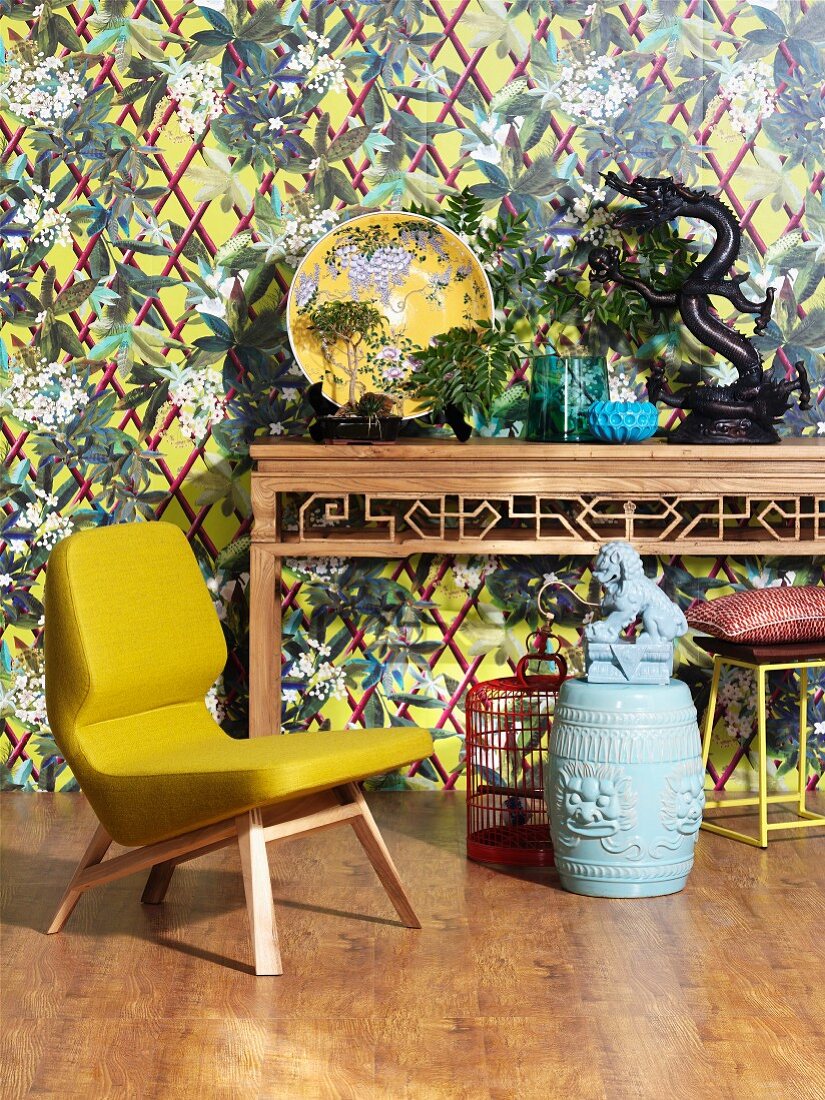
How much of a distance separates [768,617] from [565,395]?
2.76 ft

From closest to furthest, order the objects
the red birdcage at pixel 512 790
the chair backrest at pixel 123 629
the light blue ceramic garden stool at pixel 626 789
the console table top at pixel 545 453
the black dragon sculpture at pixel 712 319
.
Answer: the chair backrest at pixel 123 629 < the light blue ceramic garden stool at pixel 626 789 < the red birdcage at pixel 512 790 < the console table top at pixel 545 453 < the black dragon sculpture at pixel 712 319

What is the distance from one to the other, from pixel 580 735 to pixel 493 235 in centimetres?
158

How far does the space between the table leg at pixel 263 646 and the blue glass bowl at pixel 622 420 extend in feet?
3.15

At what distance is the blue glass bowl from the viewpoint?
378cm

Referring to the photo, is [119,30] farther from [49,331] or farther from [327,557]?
[327,557]

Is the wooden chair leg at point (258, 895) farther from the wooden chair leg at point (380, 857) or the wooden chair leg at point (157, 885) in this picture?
the wooden chair leg at point (157, 885)

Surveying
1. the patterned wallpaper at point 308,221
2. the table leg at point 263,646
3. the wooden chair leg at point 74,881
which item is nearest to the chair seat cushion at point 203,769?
the wooden chair leg at point 74,881

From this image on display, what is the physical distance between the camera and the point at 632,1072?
231 centimetres

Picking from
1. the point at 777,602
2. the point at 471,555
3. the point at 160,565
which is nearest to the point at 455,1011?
the point at 160,565

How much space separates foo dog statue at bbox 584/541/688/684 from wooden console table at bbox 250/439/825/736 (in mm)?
→ 423

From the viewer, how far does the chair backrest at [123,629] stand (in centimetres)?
294

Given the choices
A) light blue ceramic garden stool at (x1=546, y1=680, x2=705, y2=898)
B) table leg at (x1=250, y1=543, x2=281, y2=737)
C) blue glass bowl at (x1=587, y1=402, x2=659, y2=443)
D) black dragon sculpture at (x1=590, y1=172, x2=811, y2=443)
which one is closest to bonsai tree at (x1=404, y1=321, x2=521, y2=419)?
blue glass bowl at (x1=587, y1=402, x2=659, y2=443)

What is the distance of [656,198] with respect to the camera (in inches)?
153

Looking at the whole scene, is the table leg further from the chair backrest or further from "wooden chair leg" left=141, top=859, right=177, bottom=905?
"wooden chair leg" left=141, top=859, right=177, bottom=905
